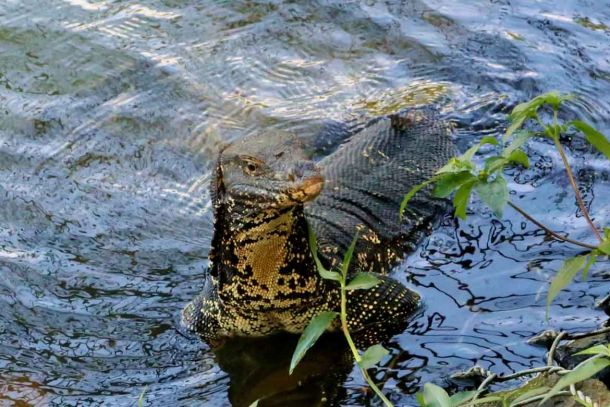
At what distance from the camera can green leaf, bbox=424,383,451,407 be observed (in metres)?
3.53

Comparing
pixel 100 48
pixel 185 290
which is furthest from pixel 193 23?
pixel 185 290

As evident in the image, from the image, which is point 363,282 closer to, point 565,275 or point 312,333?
point 312,333

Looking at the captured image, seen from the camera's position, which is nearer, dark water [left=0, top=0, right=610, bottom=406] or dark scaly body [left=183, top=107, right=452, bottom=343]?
dark scaly body [left=183, top=107, right=452, bottom=343]

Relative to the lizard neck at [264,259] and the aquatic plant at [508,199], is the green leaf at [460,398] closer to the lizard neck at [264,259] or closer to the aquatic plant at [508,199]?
the aquatic plant at [508,199]

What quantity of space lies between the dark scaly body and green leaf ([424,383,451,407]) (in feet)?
4.86

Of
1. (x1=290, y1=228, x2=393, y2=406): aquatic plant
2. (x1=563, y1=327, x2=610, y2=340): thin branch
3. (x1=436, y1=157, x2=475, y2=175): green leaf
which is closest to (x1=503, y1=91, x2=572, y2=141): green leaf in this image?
(x1=436, y1=157, x2=475, y2=175): green leaf

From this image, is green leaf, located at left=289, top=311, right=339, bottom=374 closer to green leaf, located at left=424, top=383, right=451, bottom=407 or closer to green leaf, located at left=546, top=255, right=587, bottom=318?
green leaf, located at left=424, top=383, right=451, bottom=407

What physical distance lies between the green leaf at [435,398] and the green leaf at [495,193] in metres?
0.71

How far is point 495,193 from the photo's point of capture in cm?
392

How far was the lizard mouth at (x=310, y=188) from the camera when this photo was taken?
16.0ft

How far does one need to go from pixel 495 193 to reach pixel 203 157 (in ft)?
14.7

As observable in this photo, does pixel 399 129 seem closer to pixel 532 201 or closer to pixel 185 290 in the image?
pixel 532 201

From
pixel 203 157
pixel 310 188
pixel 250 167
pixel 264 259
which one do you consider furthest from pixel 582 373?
pixel 203 157

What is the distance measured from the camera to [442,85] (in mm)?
8992
